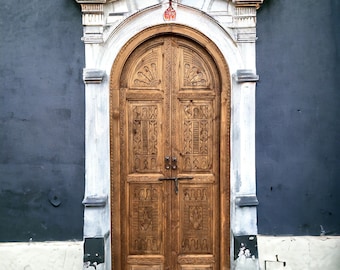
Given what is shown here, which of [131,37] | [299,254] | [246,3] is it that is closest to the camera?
[246,3]

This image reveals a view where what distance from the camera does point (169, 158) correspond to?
450 centimetres

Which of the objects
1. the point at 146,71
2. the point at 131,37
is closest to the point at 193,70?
the point at 146,71

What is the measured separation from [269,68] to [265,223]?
1.73m

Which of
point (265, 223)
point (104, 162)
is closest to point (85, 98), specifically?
point (104, 162)

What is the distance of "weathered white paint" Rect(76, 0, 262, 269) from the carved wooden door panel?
21cm

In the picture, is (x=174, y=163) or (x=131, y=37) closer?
(x=131, y=37)

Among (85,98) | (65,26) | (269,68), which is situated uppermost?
(65,26)

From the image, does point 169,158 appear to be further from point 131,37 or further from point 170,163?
point 131,37

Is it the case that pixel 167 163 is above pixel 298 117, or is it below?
below

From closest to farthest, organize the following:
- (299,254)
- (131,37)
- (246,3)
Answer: (246,3) < (131,37) < (299,254)

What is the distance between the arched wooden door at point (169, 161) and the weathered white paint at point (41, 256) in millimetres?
449

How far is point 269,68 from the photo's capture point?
4.39 m

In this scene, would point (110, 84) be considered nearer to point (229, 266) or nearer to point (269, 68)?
point (269, 68)

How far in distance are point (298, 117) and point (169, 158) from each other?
59.2 inches
